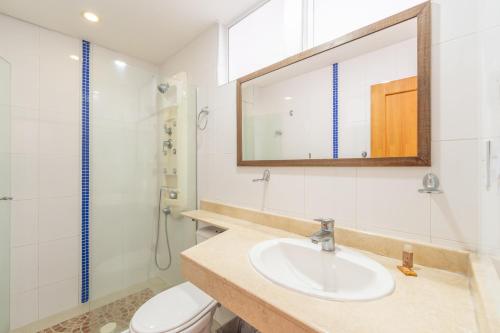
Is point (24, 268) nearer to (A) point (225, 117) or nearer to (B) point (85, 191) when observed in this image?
(B) point (85, 191)

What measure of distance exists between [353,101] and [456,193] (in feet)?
1.79

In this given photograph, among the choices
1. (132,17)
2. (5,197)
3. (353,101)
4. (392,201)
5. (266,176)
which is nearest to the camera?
(392,201)

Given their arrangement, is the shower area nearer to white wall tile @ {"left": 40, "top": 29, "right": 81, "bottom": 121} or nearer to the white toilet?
white wall tile @ {"left": 40, "top": 29, "right": 81, "bottom": 121}

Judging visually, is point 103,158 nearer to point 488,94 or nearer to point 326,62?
point 326,62

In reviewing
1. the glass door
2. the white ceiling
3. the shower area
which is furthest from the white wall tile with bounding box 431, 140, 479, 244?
the glass door

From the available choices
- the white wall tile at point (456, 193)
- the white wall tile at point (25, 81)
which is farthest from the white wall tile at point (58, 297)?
the white wall tile at point (456, 193)

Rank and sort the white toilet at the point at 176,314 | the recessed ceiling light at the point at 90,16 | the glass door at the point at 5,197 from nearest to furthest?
the white toilet at the point at 176,314, the glass door at the point at 5,197, the recessed ceiling light at the point at 90,16

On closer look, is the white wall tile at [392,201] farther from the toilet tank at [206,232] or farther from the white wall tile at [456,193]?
the toilet tank at [206,232]

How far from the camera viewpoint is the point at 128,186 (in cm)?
189

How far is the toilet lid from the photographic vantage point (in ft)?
3.36

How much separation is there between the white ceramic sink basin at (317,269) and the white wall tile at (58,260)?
1.81 metres

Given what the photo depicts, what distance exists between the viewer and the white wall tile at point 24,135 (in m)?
1.65

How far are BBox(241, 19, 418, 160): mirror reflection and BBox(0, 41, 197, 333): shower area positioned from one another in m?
0.84

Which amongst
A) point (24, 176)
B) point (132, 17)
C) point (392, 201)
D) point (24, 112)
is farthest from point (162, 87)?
point (392, 201)
